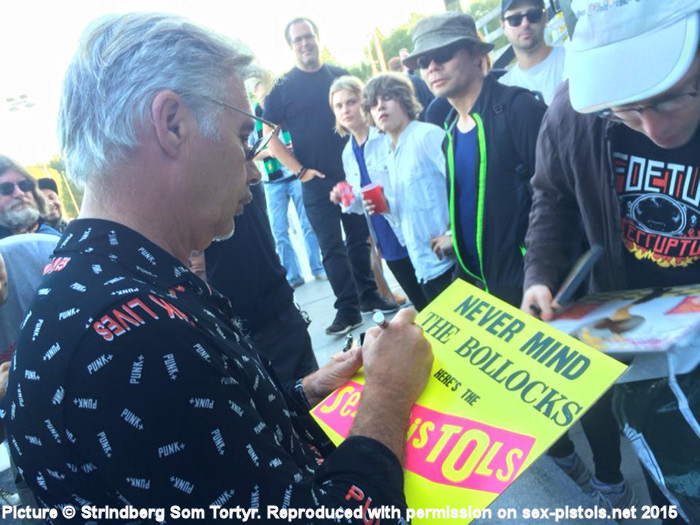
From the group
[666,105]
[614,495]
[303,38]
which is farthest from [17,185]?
[614,495]

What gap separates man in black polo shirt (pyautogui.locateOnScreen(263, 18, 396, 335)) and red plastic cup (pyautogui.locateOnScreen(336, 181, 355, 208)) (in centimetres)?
74

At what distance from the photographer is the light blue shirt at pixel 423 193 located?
3006 millimetres

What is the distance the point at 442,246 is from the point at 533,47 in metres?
1.66

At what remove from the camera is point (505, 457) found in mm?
973

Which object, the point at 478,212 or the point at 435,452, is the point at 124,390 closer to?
the point at 435,452

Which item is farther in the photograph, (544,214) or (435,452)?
(544,214)

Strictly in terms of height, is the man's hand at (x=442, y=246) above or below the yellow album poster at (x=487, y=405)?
below

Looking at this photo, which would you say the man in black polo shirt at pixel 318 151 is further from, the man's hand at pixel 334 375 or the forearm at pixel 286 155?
the man's hand at pixel 334 375

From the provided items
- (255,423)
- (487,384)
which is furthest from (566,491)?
(255,423)

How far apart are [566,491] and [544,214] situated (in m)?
1.34

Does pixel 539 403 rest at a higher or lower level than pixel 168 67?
lower

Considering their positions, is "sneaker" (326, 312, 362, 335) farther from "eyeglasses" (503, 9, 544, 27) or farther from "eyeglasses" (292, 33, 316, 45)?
"eyeglasses" (503, 9, 544, 27)

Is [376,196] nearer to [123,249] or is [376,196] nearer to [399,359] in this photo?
[399,359]

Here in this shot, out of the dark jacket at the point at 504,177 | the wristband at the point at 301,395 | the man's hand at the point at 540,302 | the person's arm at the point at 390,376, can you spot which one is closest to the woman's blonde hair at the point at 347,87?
the dark jacket at the point at 504,177
